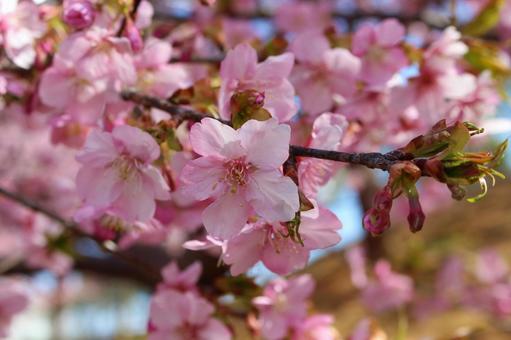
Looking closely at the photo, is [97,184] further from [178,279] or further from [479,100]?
[479,100]

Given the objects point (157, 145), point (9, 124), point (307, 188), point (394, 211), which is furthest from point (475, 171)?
point (9, 124)

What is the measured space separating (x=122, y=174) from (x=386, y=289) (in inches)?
58.0

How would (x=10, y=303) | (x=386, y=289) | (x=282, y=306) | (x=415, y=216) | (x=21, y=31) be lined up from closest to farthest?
(x=415, y=216) < (x=21, y=31) < (x=282, y=306) < (x=10, y=303) < (x=386, y=289)

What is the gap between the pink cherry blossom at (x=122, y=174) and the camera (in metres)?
0.76

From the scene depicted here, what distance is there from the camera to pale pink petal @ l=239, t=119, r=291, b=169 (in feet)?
2.05

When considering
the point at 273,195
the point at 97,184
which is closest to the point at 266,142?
the point at 273,195

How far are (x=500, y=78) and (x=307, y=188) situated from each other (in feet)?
2.39

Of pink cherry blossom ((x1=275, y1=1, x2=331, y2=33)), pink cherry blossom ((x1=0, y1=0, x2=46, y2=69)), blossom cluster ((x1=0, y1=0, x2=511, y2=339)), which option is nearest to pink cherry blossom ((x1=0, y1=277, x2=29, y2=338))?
blossom cluster ((x1=0, y1=0, x2=511, y2=339))

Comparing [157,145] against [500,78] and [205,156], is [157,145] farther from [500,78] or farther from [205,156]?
[500,78]

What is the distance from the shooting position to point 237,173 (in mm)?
679

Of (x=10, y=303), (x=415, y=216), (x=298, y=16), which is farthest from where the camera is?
(x=298, y=16)

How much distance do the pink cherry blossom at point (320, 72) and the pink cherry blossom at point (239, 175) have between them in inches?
14.7

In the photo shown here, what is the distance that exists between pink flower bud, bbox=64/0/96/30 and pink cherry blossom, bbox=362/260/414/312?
150 cm

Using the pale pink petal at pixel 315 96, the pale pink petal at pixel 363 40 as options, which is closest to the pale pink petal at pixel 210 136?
the pale pink petal at pixel 315 96
